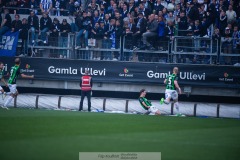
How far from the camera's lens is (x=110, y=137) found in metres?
17.4

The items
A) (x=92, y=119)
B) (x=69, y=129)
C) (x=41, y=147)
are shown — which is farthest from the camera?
(x=92, y=119)

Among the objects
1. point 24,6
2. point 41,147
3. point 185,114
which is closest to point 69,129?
point 41,147

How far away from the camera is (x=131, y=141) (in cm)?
1650

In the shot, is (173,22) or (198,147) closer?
(198,147)

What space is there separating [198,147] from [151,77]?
1631 cm

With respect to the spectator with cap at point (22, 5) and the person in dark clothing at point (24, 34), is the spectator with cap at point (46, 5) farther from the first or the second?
the person in dark clothing at point (24, 34)

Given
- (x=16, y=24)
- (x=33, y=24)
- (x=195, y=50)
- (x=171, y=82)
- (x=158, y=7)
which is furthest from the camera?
(x=158, y=7)

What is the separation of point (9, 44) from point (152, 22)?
8.32 metres

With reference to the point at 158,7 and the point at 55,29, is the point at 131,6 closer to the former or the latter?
the point at 158,7

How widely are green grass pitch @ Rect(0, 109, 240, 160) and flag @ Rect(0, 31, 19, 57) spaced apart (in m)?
8.83

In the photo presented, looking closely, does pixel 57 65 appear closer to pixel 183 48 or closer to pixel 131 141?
pixel 183 48

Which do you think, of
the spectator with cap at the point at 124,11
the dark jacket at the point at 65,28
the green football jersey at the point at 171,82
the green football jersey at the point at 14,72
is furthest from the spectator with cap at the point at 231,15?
the green football jersey at the point at 14,72

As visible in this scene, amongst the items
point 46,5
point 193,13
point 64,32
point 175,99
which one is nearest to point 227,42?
point 193,13

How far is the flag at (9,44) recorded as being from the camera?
31891mm
